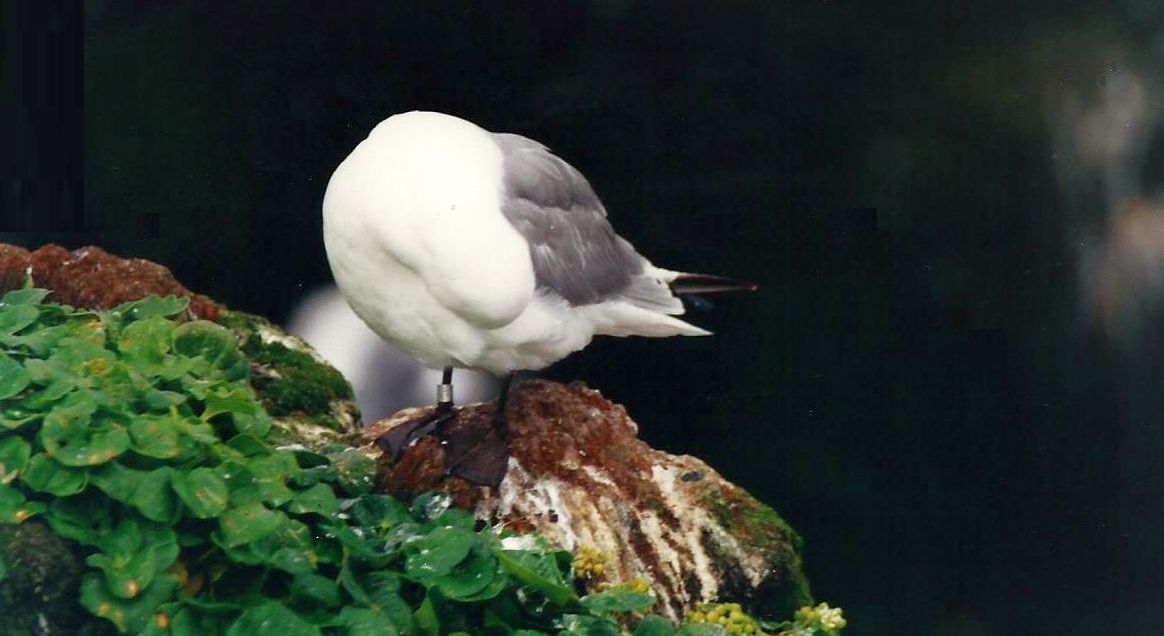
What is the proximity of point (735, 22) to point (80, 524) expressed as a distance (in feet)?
8.04

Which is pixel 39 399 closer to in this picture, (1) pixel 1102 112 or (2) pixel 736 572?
(2) pixel 736 572

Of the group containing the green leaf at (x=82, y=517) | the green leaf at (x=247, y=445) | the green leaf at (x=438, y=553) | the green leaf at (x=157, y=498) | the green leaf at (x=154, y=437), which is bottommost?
the green leaf at (x=438, y=553)

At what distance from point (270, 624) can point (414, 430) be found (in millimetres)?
1242

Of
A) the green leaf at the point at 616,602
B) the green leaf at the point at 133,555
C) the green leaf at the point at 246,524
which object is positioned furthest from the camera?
the green leaf at the point at 616,602

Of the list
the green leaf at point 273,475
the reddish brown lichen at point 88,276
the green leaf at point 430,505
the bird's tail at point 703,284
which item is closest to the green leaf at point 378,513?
the green leaf at point 430,505

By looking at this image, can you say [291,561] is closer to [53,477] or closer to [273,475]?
[273,475]

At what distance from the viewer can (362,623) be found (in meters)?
3.27

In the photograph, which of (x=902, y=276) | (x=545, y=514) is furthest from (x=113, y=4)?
(x=902, y=276)

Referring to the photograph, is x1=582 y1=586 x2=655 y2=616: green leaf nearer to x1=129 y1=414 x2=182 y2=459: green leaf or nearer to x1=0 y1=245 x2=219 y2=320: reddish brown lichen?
x1=129 y1=414 x2=182 y2=459: green leaf

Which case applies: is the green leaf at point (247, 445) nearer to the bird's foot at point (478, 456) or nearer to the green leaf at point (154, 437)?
the green leaf at point (154, 437)

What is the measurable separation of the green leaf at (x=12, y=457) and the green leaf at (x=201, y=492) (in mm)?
356

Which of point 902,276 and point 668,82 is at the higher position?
point 668,82

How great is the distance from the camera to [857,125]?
4422mm

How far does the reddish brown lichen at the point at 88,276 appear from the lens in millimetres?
4273
